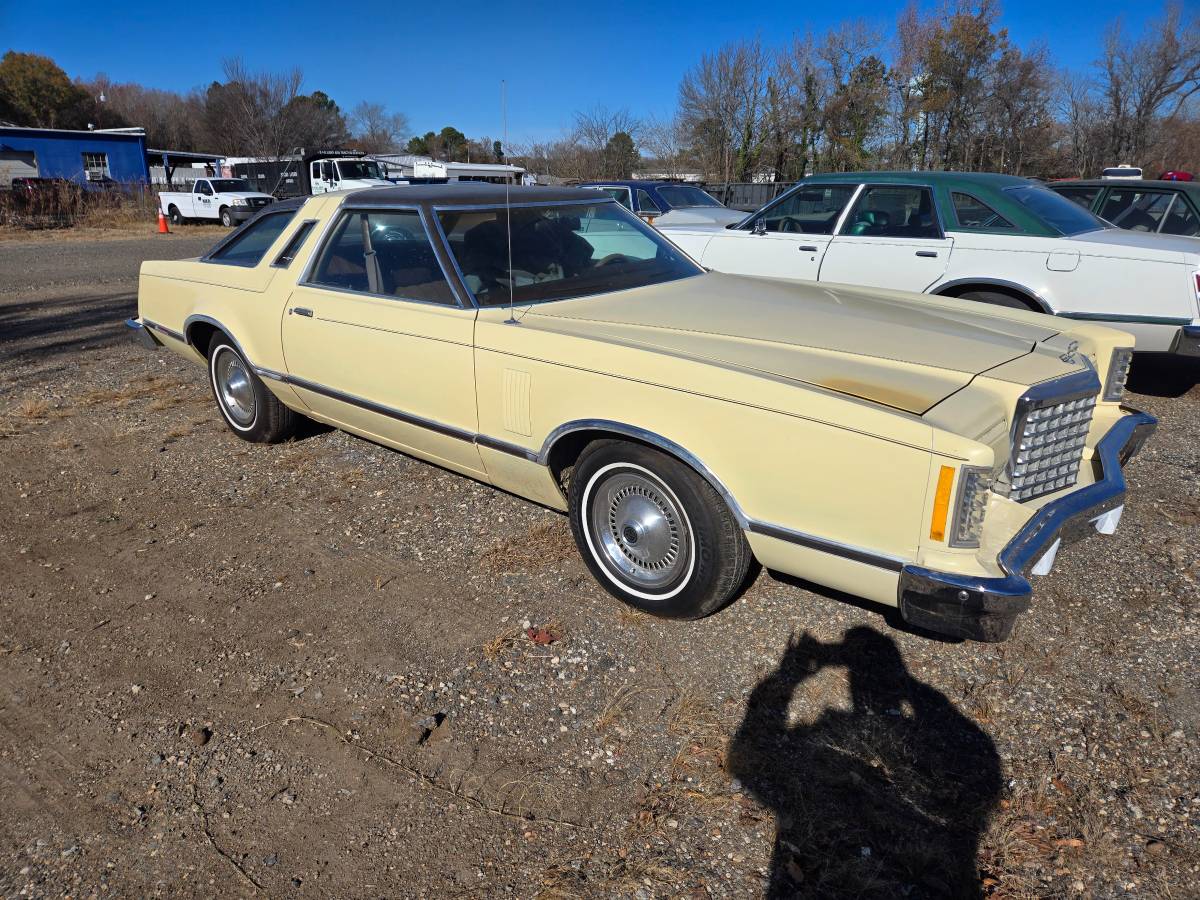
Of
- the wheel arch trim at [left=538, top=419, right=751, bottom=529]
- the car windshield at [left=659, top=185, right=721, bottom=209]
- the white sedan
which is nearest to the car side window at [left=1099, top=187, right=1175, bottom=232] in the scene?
the white sedan

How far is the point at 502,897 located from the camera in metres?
2.09

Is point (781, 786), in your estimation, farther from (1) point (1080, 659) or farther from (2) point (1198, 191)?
(2) point (1198, 191)

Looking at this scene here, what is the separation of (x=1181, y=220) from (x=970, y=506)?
772cm

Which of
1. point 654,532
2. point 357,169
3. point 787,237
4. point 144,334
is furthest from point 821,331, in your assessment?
point 357,169

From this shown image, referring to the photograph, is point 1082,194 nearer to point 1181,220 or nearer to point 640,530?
point 1181,220

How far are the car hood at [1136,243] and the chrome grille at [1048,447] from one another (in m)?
3.46

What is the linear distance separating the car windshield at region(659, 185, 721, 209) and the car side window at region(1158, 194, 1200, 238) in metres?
6.97

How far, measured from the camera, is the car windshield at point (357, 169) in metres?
25.5

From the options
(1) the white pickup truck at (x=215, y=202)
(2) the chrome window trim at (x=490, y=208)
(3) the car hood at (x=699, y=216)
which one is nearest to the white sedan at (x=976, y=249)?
(2) the chrome window trim at (x=490, y=208)

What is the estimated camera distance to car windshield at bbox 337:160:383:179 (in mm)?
25547

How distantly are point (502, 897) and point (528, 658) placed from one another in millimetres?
1044

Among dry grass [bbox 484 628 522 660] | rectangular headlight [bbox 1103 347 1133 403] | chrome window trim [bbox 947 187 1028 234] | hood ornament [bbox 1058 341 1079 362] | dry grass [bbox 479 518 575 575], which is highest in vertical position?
chrome window trim [bbox 947 187 1028 234]

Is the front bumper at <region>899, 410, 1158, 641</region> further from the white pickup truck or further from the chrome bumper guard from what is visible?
the white pickup truck

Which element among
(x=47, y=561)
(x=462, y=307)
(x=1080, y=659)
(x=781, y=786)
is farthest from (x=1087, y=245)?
(x=47, y=561)
